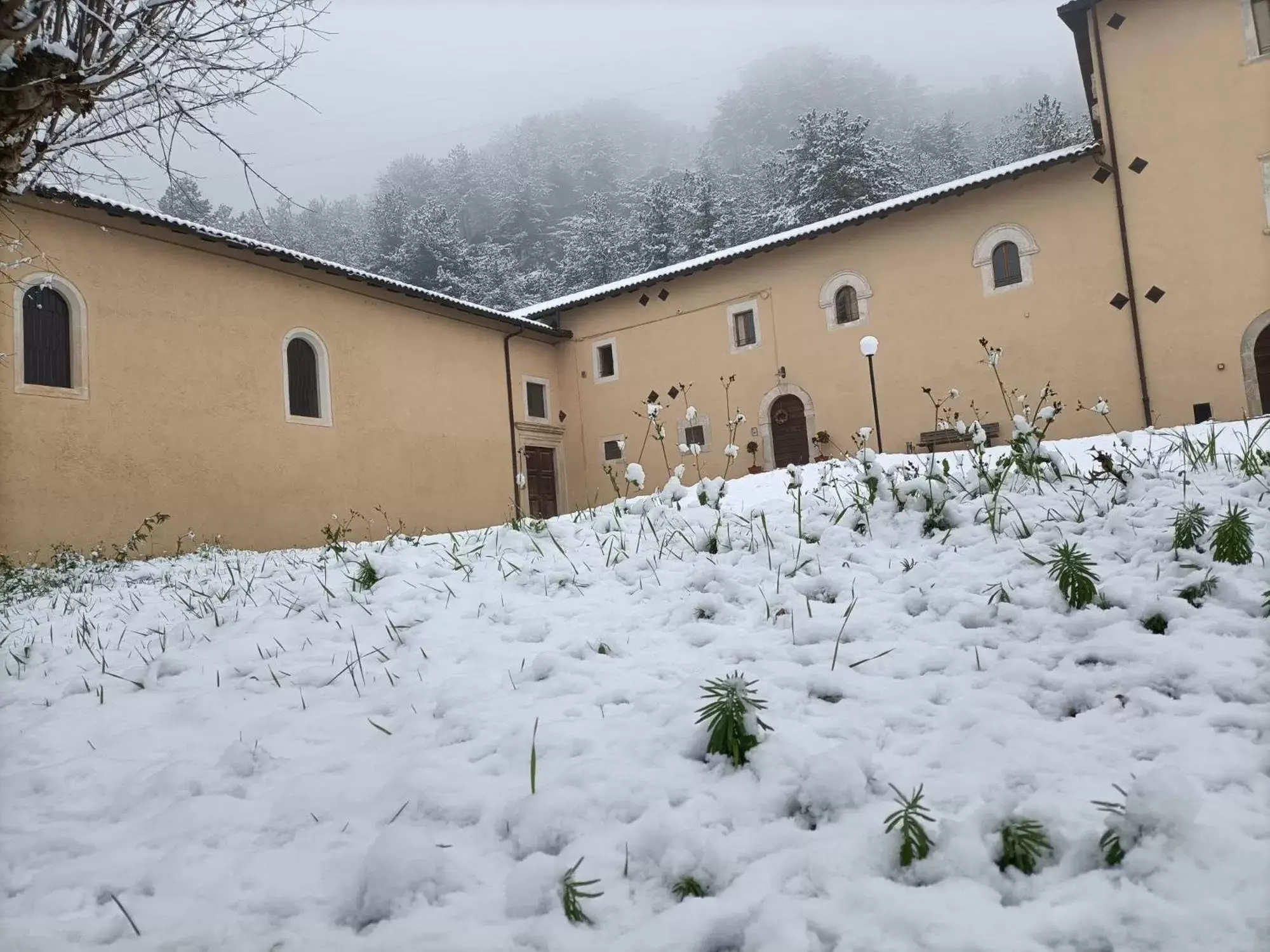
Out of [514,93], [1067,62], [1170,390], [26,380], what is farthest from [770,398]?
[514,93]

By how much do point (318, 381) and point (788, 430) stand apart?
9.79 metres

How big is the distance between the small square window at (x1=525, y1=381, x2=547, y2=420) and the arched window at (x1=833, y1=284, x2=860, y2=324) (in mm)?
7460

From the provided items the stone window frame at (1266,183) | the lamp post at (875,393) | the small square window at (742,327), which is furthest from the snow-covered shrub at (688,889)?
the small square window at (742,327)

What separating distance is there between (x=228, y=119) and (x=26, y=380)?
812cm

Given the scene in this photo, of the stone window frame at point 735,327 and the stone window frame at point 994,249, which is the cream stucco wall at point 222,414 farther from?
the stone window frame at point 994,249

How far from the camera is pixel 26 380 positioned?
1027cm

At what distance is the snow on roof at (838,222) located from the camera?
13.7m

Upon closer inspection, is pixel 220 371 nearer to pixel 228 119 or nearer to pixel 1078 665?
pixel 228 119

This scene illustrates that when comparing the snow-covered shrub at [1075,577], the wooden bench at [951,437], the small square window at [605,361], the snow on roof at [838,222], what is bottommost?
the snow-covered shrub at [1075,577]

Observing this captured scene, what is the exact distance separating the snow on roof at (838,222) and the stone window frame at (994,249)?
1.00 meters

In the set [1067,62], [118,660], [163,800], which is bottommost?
[163,800]

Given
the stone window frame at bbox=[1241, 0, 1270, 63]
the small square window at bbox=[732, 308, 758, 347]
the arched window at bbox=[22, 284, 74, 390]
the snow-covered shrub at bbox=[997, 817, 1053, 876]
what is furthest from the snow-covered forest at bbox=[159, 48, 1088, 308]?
the stone window frame at bbox=[1241, 0, 1270, 63]

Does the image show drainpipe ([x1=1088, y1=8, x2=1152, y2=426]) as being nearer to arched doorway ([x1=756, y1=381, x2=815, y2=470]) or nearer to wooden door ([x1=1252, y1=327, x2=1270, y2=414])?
wooden door ([x1=1252, y1=327, x2=1270, y2=414])

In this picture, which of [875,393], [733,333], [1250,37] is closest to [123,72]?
[875,393]
